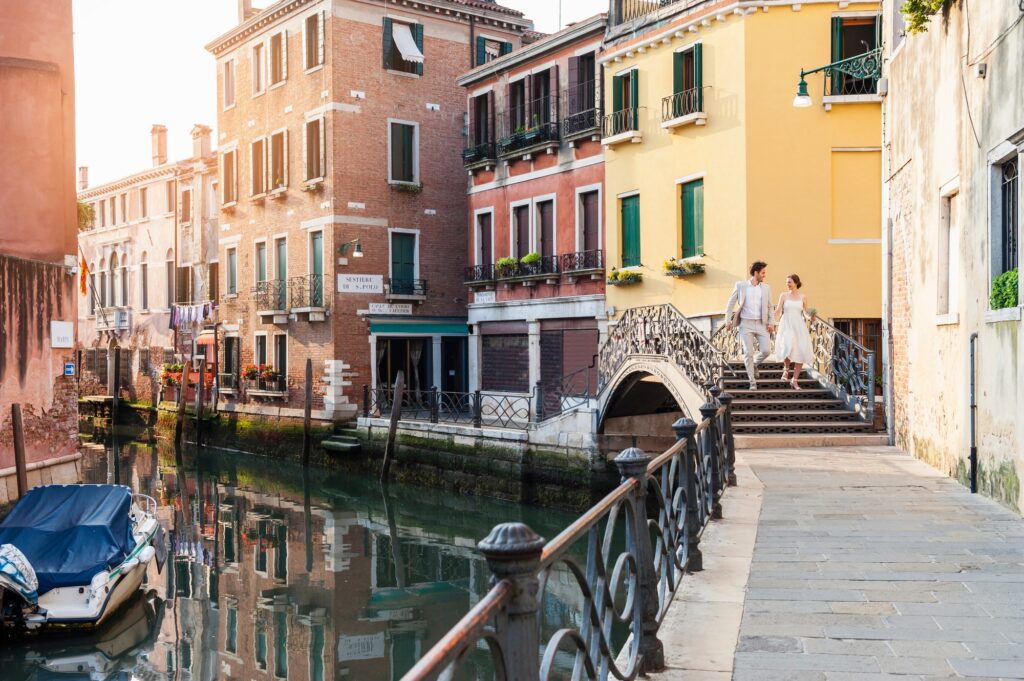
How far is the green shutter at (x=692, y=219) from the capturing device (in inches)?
741

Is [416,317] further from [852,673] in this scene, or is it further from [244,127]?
[852,673]

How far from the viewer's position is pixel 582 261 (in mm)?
21688

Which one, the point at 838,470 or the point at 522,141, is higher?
the point at 522,141

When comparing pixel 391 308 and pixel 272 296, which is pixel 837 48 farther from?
pixel 272 296

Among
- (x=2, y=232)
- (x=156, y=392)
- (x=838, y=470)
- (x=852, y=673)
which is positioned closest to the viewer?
(x=852, y=673)

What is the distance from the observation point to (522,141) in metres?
23.3

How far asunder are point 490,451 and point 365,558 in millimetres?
4595

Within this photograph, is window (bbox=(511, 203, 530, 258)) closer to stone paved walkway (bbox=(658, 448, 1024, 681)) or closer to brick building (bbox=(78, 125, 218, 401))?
brick building (bbox=(78, 125, 218, 401))

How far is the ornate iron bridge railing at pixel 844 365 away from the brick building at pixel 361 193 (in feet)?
40.5

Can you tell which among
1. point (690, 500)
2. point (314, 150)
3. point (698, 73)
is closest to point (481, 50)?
point (314, 150)

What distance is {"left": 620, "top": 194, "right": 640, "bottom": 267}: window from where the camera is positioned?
20484mm

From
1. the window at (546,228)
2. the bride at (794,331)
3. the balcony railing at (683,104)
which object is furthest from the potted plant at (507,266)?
the bride at (794,331)

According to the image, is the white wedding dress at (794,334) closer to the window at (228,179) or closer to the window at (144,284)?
the window at (228,179)

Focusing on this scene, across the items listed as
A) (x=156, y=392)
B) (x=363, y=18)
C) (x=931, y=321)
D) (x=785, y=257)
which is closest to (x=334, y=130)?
(x=363, y=18)
